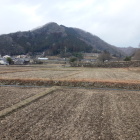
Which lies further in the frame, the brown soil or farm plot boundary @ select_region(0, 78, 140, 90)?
farm plot boundary @ select_region(0, 78, 140, 90)

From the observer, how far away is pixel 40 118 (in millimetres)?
8867

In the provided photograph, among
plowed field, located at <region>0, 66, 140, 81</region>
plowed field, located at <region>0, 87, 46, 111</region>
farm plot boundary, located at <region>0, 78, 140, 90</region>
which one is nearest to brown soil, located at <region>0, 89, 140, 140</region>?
plowed field, located at <region>0, 87, 46, 111</region>

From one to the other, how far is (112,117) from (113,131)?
74.6 inches

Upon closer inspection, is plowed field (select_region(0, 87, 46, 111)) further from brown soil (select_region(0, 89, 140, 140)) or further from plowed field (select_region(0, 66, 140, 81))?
plowed field (select_region(0, 66, 140, 81))

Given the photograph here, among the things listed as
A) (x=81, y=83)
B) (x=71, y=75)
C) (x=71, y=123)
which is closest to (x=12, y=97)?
(x=71, y=123)

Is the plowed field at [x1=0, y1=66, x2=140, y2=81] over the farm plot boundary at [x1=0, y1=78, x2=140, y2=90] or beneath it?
beneath

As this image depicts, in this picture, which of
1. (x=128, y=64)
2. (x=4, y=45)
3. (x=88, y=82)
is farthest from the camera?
(x=4, y=45)

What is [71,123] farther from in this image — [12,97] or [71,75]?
[71,75]

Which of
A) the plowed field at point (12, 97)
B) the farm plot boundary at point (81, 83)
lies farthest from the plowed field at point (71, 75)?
the plowed field at point (12, 97)

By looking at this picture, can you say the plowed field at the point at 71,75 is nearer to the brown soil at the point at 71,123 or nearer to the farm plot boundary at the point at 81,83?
the farm plot boundary at the point at 81,83

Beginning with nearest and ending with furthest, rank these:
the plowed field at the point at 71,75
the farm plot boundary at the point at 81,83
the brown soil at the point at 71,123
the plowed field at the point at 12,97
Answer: the brown soil at the point at 71,123 → the plowed field at the point at 12,97 → the farm plot boundary at the point at 81,83 → the plowed field at the point at 71,75

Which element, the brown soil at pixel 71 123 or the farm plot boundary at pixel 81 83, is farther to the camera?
the farm plot boundary at pixel 81 83

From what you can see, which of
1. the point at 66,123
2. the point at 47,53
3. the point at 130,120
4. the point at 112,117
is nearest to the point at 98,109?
the point at 112,117

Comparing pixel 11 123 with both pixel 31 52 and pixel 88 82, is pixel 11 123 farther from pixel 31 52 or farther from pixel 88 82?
pixel 31 52
